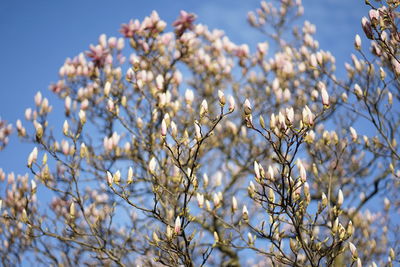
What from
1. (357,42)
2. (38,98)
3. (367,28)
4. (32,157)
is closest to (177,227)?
(32,157)

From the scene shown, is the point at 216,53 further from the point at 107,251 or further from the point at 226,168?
the point at 107,251

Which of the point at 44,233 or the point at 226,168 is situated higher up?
the point at 226,168

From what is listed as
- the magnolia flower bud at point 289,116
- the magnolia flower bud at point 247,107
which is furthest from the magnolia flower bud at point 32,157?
the magnolia flower bud at point 289,116

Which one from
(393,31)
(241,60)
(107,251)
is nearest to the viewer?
(393,31)

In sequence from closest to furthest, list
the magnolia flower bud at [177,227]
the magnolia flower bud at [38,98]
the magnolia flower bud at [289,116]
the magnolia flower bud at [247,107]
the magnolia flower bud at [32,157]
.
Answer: the magnolia flower bud at [289,116]
the magnolia flower bud at [247,107]
the magnolia flower bud at [177,227]
the magnolia flower bud at [32,157]
the magnolia flower bud at [38,98]

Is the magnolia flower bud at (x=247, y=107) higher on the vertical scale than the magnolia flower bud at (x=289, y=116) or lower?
higher

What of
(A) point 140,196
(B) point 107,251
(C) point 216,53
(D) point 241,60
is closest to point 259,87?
(D) point 241,60

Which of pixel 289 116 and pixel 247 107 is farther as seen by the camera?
pixel 247 107

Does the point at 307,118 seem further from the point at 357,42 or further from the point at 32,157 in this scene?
the point at 32,157

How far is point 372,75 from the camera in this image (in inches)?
205

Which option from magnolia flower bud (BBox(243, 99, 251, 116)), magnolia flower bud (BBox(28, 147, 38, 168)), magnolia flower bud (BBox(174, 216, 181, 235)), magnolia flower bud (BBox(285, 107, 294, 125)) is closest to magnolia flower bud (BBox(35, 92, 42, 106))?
magnolia flower bud (BBox(28, 147, 38, 168))

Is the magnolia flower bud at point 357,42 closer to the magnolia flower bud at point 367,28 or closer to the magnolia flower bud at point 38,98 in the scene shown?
the magnolia flower bud at point 367,28

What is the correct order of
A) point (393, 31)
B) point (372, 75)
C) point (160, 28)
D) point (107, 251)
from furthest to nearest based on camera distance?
point (160, 28) < point (372, 75) < point (107, 251) < point (393, 31)

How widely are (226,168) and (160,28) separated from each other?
2626 millimetres
